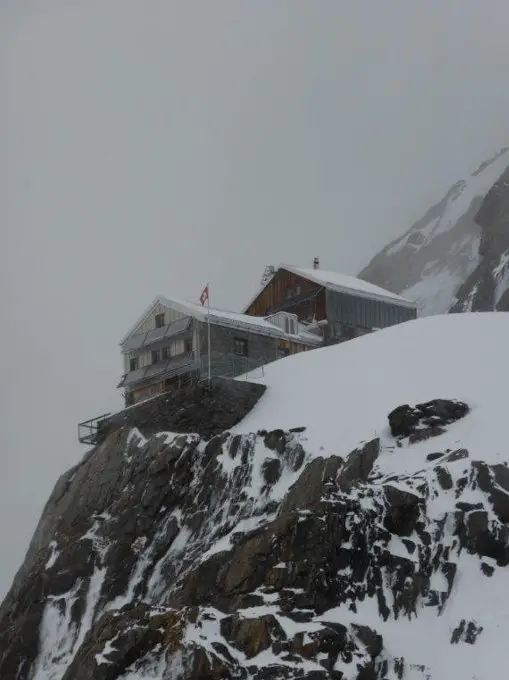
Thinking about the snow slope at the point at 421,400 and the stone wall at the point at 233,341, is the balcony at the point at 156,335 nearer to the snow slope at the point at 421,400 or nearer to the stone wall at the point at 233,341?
the stone wall at the point at 233,341

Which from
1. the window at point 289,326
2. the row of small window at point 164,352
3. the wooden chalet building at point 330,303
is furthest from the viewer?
the wooden chalet building at point 330,303

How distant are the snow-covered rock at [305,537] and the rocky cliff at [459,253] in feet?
176

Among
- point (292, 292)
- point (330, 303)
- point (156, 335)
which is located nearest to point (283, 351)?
point (156, 335)

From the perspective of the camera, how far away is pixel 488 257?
119688 mm

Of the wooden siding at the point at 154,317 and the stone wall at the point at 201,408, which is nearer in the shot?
the stone wall at the point at 201,408

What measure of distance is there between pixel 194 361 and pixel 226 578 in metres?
23.7

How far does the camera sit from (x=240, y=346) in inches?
2675

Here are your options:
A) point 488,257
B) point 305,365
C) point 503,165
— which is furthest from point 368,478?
point 503,165

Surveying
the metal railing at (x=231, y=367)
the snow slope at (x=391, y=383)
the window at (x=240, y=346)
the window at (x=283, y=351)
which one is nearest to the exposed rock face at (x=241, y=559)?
the snow slope at (x=391, y=383)

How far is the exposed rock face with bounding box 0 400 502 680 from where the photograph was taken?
125 feet

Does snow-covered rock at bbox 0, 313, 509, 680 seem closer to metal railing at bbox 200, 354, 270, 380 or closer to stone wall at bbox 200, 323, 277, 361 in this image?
metal railing at bbox 200, 354, 270, 380

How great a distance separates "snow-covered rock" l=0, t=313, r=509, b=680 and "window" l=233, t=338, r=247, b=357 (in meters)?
3.81

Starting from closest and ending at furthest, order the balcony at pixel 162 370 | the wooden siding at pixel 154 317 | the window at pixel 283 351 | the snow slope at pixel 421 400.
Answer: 1. the snow slope at pixel 421 400
2. the balcony at pixel 162 370
3. the wooden siding at pixel 154 317
4. the window at pixel 283 351

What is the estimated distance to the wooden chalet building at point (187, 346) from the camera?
2571 inches
